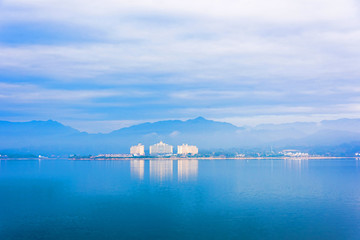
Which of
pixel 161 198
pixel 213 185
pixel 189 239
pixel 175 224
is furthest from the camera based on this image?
pixel 213 185

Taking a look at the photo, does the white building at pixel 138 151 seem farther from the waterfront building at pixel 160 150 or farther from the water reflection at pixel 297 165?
the water reflection at pixel 297 165

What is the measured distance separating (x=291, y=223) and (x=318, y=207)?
6.01 m

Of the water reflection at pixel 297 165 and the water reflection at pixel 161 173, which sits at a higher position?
the water reflection at pixel 161 173

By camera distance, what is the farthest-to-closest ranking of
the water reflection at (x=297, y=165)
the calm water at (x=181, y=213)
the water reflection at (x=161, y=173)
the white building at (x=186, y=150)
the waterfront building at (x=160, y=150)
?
the waterfront building at (x=160, y=150) < the white building at (x=186, y=150) < the water reflection at (x=297, y=165) < the water reflection at (x=161, y=173) < the calm water at (x=181, y=213)

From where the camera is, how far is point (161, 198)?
1223 inches

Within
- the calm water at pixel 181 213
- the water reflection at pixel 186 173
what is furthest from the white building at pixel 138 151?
the calm water at pixel 181 213

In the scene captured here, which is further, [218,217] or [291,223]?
[218,217]

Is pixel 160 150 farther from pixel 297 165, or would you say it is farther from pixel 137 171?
pixel 137 171

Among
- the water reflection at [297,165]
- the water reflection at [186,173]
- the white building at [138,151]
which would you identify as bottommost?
the water reflection at [297,165]

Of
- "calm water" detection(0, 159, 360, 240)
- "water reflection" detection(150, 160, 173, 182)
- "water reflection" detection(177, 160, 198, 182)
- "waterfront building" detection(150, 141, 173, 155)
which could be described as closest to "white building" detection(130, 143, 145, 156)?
"waterfront building" detection(150, 141, 173, 155)

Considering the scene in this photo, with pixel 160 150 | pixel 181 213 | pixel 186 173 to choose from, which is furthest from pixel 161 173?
pixel 160 150

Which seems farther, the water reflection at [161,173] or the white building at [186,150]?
the white building at [186,150]

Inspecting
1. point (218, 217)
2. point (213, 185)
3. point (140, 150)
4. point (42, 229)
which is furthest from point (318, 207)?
point (140, 150)

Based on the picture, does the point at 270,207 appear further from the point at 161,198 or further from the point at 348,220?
the point at 161,198
